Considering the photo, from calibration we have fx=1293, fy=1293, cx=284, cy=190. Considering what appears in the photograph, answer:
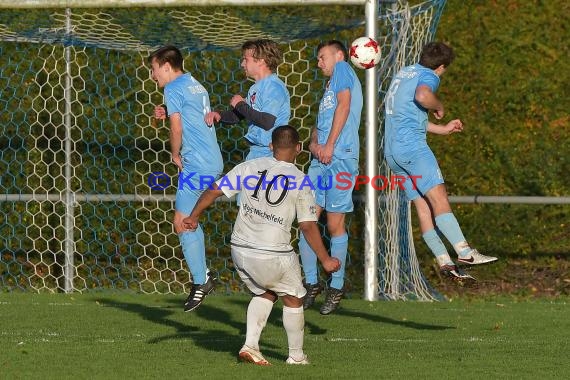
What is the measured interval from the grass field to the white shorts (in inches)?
16.4

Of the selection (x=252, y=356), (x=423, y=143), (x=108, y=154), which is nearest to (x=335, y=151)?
(x=423, y=143)

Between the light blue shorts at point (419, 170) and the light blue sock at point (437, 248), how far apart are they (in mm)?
280

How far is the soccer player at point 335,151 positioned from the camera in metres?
8.94

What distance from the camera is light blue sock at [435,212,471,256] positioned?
27.3 feet

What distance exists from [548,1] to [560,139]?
1399mm

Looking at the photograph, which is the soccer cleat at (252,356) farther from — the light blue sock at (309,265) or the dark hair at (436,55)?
the dark hair at (436,55)

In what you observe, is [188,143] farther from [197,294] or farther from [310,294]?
[310,294]

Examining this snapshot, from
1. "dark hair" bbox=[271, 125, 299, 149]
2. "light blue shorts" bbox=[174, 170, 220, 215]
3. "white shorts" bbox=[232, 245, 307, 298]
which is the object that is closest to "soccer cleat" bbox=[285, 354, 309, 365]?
"white shorts" bbox=[232, 245, 307, 298]

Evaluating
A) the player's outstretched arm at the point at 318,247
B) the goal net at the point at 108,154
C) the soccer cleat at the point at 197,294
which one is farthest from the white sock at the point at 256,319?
the goal net at the point at 108,154

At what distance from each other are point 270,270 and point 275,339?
4.80ft

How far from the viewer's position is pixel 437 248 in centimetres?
851

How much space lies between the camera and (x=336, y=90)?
354 inches

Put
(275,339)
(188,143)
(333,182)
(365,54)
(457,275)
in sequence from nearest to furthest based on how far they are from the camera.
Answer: (275,339) < (457,275) < (188,143) < (333,182) < (365,54)

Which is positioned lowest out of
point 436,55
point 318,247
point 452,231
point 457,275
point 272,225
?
point 457,275
